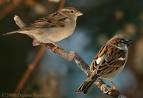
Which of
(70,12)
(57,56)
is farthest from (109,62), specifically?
(57,56)

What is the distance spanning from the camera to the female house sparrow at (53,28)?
1196 mm

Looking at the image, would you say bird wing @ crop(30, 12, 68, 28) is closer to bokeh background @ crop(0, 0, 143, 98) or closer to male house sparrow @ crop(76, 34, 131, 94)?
male house sparrow @ crop(76, 34, 131, 94)

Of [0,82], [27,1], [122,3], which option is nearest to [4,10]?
[27,1]

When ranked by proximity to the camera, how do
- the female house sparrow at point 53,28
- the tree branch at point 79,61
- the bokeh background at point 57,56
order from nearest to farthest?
the tree branch at point 79,61
the female house sparrow at point 53,28
the bokeh background at point 57,56

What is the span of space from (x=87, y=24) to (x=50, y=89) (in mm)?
169

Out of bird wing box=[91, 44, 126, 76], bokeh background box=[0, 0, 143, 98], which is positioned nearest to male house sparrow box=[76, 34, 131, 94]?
bird wing box=[91, 44, 126, 76]

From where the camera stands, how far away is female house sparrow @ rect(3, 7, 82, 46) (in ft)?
3.92

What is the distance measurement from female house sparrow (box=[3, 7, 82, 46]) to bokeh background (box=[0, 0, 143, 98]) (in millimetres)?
193

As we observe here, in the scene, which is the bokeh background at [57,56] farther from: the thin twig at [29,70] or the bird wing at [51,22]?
the bird wing at [51,22]

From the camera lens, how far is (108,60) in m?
1.24

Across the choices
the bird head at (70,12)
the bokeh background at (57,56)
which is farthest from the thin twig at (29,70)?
the bird head at (70,12)

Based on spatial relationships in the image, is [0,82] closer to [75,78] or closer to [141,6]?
[75,78]

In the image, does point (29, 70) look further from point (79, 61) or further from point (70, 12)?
point (79, 61)

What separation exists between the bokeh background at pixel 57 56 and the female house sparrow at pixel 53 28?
19 centimetres
